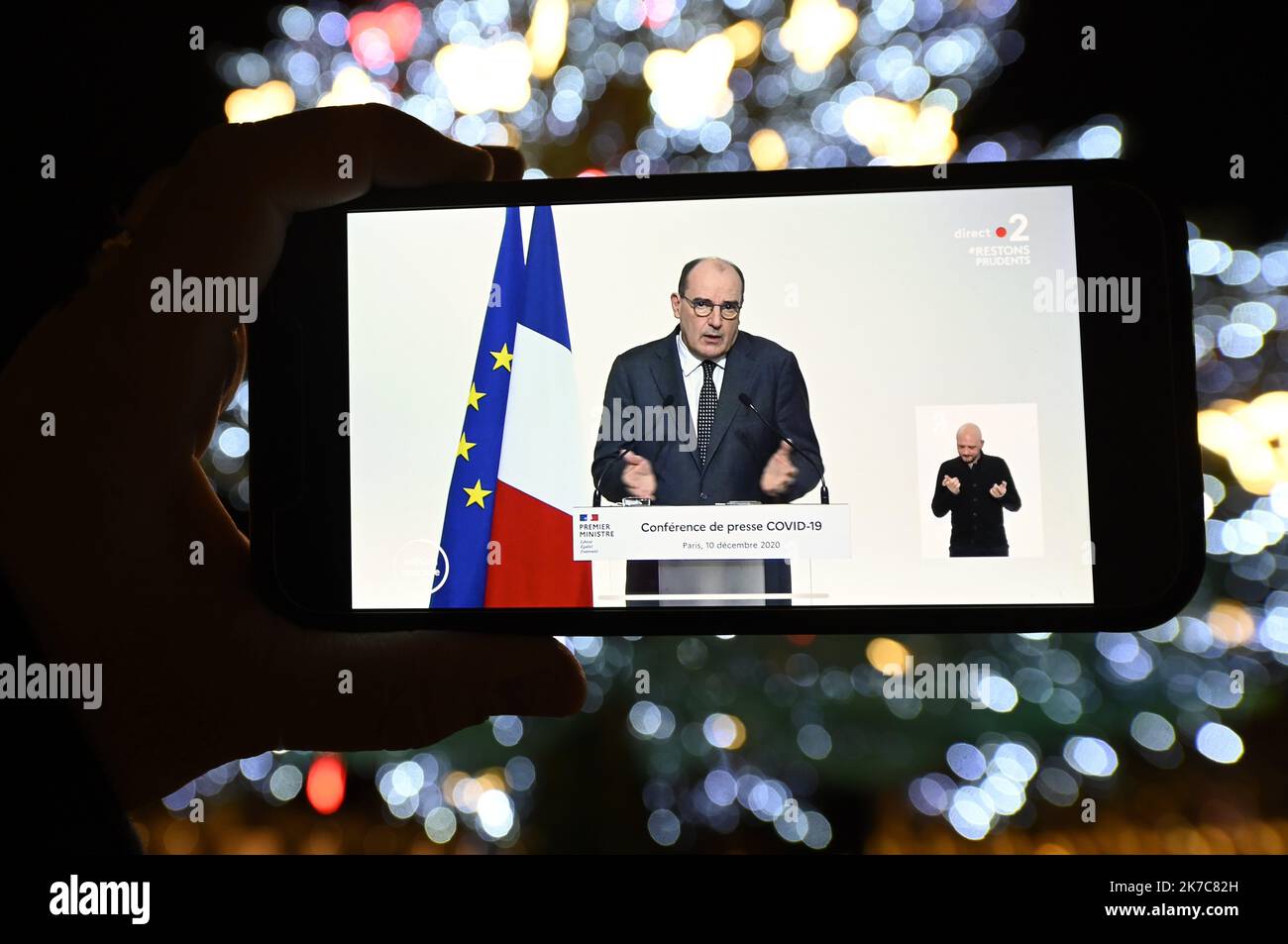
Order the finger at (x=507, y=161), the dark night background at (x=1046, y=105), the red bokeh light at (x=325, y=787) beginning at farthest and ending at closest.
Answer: the red bokeh light at (x=325, y=787)
the dark night background at (x=1046, y=105)
the finger at (x=507, y=161)

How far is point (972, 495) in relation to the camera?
539mm

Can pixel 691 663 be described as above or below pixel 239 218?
below

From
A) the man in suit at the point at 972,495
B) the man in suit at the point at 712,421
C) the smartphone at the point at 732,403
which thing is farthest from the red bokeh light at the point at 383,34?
the man in suit at the point at 972,495

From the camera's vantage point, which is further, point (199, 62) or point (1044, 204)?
point (199, 62)

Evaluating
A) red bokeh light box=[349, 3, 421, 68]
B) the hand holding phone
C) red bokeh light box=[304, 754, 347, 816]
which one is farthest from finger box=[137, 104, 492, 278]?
red bokeh light box=[304, 754, 347, 816]

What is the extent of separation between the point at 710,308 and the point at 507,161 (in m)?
0.26

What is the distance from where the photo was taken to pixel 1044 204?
0.54 metres

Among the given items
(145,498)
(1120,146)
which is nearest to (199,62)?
(145,498)

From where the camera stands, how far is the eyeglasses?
551 mm

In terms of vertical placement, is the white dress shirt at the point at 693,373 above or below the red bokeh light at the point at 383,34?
below

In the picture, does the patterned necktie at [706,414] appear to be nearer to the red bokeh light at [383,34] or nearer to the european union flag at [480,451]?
the european union flag at [480,451]

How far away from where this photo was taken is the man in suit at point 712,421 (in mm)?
537
